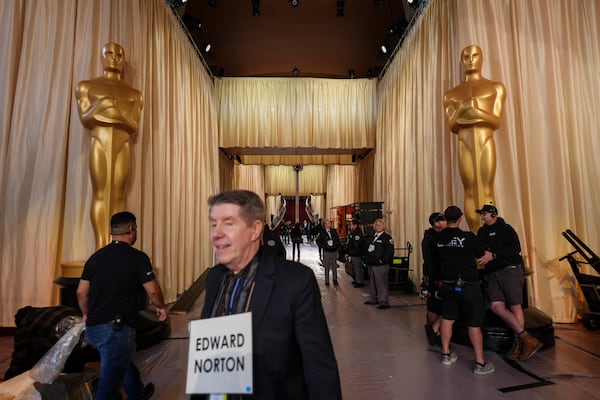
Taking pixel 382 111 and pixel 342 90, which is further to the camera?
pixel 342 90

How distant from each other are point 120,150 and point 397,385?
3.99 m

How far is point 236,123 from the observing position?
10047 millimetres

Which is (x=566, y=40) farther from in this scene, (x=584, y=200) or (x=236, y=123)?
(x=236, y=123)

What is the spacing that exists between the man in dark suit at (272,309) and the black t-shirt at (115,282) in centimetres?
102

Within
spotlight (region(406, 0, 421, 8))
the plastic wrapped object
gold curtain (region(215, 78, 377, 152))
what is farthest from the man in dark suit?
gold curtain (region(215, 78, 377, 152))

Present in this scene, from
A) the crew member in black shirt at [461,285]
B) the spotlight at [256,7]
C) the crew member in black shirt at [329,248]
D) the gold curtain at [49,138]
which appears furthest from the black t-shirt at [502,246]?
the spotlight at [256,7]

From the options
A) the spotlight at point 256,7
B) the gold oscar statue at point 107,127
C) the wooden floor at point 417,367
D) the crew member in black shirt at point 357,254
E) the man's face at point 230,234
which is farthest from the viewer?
the spotlight at point 256,7

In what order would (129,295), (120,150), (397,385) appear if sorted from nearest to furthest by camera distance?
(129,295), (397,385), (120,150)

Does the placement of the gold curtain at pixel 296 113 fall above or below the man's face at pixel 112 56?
above

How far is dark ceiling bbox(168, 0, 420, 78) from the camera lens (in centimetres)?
784

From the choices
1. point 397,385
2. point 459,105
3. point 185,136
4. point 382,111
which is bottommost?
point 397,385

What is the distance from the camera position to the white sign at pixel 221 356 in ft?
3.09

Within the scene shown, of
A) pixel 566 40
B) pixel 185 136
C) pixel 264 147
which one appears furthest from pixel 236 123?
pixel 566 40

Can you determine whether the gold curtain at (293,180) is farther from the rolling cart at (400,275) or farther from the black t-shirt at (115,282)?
the black t-shirt at (115,282)
